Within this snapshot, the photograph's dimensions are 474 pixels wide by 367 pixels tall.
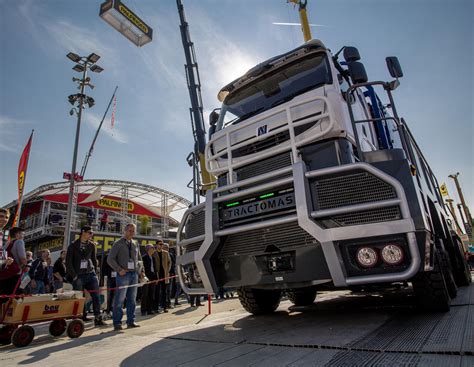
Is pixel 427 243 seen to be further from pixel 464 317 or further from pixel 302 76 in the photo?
pixel 302 76

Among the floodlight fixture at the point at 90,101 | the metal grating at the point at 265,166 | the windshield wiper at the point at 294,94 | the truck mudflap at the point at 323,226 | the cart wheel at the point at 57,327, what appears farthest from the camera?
the floodlight fixture at the point at 90,101

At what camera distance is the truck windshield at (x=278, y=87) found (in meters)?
3.79

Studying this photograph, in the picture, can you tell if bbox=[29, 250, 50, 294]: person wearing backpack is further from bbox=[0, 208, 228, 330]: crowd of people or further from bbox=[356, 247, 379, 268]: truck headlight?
bbox=[356, 247, 379, 268]: truck headlight

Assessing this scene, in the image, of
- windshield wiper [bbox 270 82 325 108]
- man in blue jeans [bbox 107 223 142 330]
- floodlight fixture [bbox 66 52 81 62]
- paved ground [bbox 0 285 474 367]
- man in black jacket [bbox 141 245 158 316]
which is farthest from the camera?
floodlight fixture [bbox 66 52 81 62]

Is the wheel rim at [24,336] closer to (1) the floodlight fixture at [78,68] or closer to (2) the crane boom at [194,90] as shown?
(2) the crane boom at [194,90]

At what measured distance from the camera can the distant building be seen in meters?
21.9

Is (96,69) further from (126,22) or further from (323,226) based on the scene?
(323,226)

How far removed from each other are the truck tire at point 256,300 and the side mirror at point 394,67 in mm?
3343

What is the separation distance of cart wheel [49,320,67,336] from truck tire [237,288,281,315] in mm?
2622

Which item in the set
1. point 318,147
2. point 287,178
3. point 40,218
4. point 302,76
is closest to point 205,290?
point 287,178

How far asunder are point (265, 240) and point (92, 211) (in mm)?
23940

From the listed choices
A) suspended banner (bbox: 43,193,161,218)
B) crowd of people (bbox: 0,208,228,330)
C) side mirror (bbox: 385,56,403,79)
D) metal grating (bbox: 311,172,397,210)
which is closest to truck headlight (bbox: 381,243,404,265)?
metal grating (bbox: 311,172,397,210)

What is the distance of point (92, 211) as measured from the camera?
79.1 feet

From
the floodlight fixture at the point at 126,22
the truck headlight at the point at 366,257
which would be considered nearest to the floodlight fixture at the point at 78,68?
the floodlight fixture at the point at 126,22
